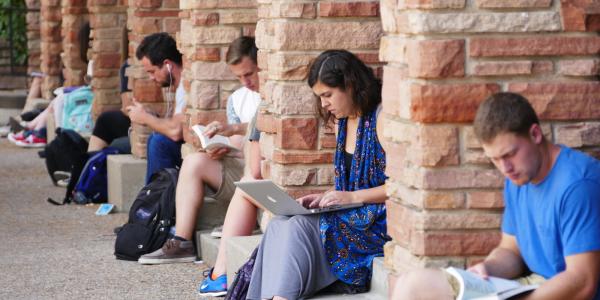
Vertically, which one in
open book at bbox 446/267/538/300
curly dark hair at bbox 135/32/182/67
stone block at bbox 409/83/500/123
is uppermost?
stone block at bbox 409/83/500/123

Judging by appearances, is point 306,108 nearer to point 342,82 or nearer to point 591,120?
point 342,82

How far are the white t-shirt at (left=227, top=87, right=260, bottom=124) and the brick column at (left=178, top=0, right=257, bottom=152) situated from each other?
0.50 m

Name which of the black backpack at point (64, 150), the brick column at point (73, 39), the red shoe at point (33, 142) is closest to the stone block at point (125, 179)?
the black backpack at point (64, 150)

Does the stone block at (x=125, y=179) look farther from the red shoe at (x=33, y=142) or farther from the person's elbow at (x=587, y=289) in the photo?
the person's elbow at (x=587, y=289)

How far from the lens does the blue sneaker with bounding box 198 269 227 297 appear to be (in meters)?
6.76

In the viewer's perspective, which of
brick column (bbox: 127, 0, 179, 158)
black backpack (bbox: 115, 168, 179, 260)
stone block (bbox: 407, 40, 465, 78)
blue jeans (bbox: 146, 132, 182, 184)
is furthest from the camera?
brick column (bbox: 127, 0, 179, 158)

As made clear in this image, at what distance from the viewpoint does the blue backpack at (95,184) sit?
34.2ft

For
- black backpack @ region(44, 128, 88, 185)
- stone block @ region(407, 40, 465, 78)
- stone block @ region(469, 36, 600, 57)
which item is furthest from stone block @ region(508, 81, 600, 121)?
black backpack @ region(44, 128, 88, 185)

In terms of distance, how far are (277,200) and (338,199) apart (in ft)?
0.83

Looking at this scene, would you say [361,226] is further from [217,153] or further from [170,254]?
[170,254]

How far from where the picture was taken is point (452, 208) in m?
4.68

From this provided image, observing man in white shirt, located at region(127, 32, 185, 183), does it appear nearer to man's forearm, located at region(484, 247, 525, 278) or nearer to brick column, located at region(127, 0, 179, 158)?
brick column, located at region(127, 0, 179, 158)

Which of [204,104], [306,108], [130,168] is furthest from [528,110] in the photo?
[130,168]

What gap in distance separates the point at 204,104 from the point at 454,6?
385 centimetres
